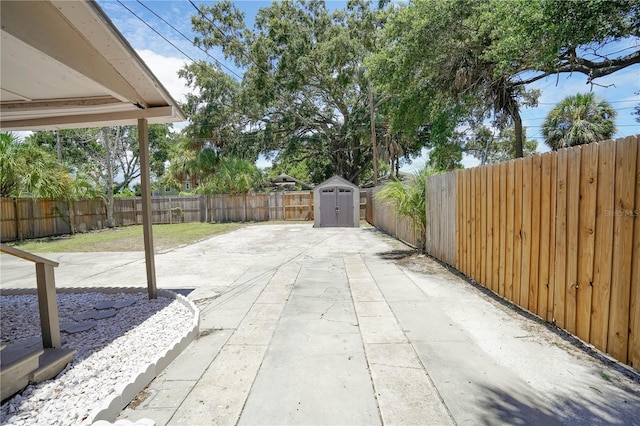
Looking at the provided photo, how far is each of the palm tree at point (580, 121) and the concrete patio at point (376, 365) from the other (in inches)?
477

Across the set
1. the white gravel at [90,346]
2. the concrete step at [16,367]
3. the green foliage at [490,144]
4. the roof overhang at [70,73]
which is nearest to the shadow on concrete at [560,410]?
the white gravel at [90,346]

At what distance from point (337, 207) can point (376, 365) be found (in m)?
13.5

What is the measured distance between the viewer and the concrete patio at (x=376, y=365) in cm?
209

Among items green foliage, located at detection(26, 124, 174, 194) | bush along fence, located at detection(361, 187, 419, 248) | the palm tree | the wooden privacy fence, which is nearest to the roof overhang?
the wooden privacy fence

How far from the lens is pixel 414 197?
302 inches

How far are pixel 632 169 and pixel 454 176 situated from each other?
3.48 metres

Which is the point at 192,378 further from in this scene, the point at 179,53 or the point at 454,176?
the point at 179,53

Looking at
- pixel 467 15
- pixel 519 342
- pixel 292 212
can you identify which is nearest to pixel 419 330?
pixel 519 342

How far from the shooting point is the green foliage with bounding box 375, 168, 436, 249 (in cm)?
758

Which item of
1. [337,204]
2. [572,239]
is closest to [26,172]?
[337,204]

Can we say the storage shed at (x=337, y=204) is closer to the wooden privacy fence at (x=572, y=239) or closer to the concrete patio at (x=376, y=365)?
the concrete patio at (x=376, y=365)

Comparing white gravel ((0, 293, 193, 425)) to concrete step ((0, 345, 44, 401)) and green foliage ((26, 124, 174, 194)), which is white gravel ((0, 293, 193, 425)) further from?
green foliage ((26, 124, 174, 194))

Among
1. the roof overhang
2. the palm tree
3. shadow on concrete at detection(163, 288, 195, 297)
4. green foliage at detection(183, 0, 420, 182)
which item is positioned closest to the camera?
the roof overhang

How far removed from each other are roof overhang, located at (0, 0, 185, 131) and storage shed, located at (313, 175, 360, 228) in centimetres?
1166
